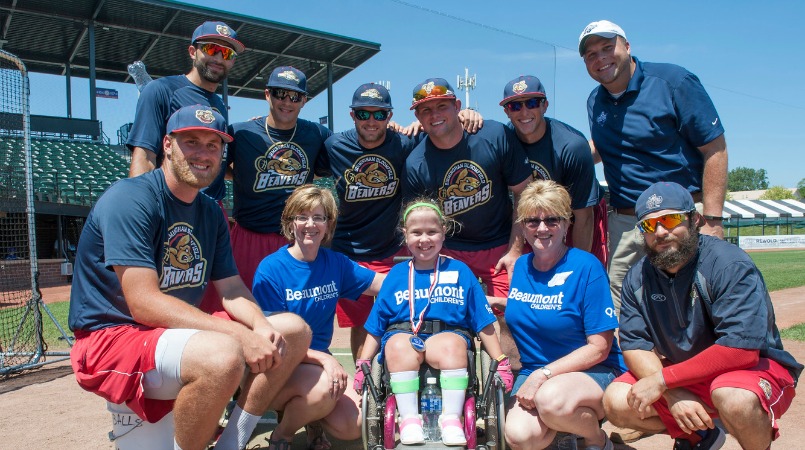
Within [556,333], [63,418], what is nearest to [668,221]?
[556,333]

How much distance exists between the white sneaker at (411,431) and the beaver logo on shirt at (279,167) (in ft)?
8.31

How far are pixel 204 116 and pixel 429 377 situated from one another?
196cm

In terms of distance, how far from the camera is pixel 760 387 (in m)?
3.06

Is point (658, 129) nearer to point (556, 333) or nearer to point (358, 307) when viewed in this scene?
point (556, 333)

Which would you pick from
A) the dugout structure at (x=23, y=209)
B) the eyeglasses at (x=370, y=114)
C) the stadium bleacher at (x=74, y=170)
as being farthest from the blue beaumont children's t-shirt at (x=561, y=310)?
the stadium bleacher at (x=74, y=170)

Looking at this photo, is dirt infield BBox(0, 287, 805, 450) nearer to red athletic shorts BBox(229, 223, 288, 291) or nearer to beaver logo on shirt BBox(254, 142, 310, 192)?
red athletic shorts BBox(229, 223, 288, 291)

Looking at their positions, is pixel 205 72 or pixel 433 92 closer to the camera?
pixel 433 92

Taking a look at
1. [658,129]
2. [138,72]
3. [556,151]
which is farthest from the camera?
[138,72]

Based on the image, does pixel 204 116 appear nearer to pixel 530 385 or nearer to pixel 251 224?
pixel 251 224

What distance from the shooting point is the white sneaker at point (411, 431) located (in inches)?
128

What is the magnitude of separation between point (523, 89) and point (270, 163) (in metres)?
2.14

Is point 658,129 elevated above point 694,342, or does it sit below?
above

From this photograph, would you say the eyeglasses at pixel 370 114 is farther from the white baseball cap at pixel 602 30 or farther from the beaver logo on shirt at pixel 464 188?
the white baseball cap at pixel 602 30

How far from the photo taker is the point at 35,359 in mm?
7543
